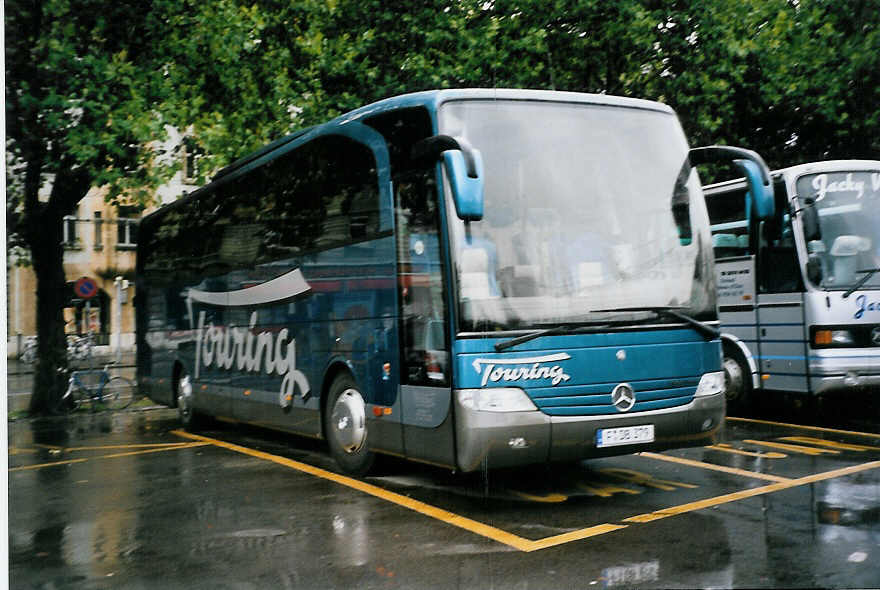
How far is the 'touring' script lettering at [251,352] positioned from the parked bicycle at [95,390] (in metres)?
1.24

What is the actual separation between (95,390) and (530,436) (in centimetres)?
792

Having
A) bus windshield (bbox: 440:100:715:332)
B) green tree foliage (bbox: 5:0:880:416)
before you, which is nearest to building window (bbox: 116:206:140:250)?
green tree foliage (bbox: 5:0:880:416)

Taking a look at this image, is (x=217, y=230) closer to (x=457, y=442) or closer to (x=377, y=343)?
(x=377, y=343)

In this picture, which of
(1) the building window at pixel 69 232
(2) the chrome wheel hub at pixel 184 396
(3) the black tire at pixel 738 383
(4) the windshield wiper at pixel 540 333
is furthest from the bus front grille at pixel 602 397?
(2) the chrome wheel hub at pixel 184 396

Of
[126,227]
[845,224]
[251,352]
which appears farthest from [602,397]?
[126,227]

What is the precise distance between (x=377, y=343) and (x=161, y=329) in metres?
7.08

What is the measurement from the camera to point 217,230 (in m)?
12.1

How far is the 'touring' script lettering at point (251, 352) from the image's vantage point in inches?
397

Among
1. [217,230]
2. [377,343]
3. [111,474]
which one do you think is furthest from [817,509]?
[217,230]

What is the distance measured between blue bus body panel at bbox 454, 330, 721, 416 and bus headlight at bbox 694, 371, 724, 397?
0.15ft

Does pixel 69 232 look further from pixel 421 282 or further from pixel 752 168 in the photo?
pixel 752 168

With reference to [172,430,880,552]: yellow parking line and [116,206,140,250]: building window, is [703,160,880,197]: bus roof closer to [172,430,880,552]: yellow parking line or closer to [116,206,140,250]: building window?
[172,430,880,552]: yellow parking line

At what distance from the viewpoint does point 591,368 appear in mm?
7074

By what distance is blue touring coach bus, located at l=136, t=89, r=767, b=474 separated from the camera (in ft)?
22.7
